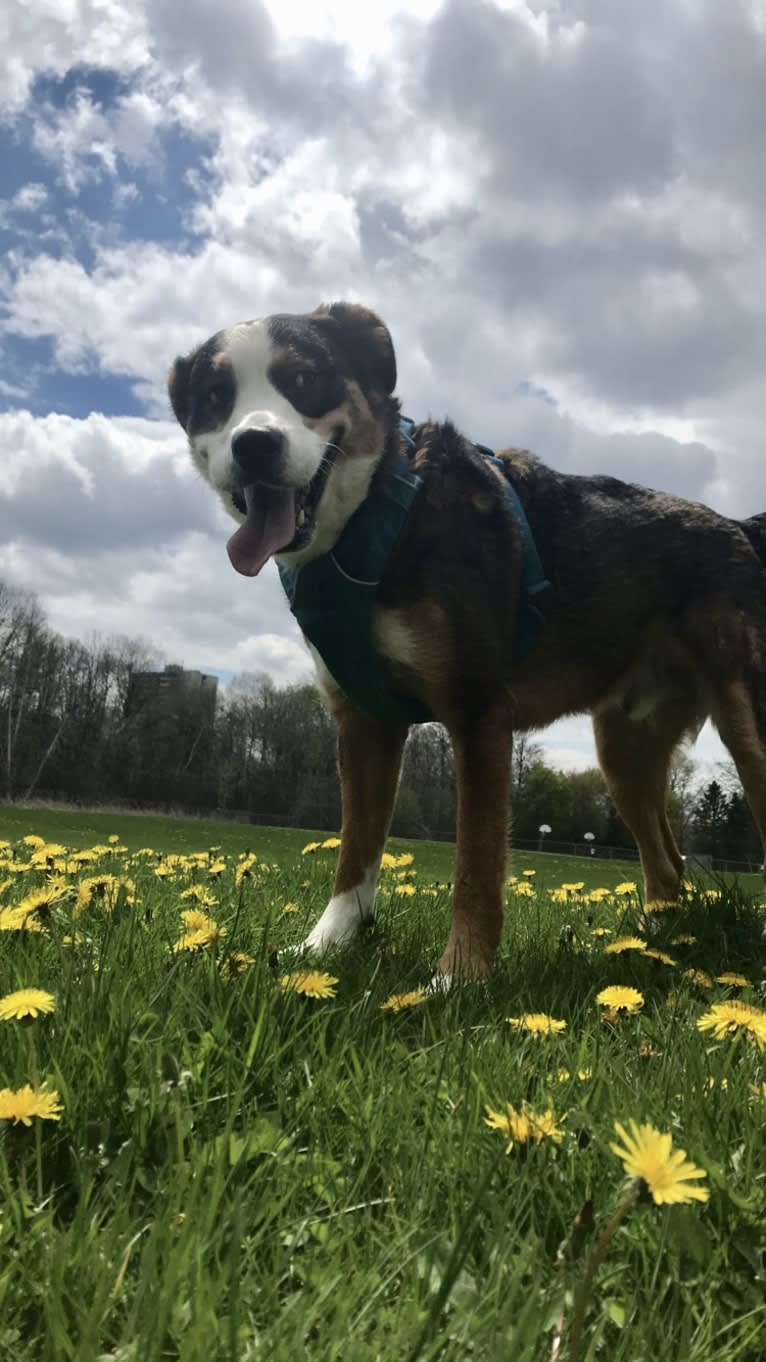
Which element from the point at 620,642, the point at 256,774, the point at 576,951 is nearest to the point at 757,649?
the point at 620,642

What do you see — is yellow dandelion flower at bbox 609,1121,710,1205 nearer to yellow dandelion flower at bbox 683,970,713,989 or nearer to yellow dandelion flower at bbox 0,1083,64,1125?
yellow dandelion flower at bbox 0,1083,64,1125

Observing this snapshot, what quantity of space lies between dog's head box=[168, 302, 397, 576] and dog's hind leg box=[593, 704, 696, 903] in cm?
220

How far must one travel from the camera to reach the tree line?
204ft

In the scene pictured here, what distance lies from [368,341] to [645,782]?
2970 mm

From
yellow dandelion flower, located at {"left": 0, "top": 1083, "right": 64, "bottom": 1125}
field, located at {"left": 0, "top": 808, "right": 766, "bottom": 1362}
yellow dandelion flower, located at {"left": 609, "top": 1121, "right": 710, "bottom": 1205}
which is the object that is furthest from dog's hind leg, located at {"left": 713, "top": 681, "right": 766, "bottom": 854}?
yellow dandelion flower, located at {"left": 0, "top": 1083, "right": 64, "bottom": 1125}

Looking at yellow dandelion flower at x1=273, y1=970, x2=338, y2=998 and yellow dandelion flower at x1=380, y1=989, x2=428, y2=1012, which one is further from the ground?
yellow dandelion flower at x1=273, y1=970, x2=338, y2=998

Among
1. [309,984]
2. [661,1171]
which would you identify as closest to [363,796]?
[309,984]

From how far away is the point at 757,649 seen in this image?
438 centimetres

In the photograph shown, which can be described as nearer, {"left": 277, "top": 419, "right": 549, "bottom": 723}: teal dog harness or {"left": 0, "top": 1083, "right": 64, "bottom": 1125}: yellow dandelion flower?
{"left": 0, "top": 1083, "right": 64, "bottom": 1125}: yellow dandelion flower

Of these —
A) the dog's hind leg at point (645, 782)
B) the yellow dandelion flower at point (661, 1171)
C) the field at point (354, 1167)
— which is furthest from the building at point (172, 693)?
the yellow dandelion flower at point (661, 1171)

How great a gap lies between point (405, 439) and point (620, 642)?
58.4 inches

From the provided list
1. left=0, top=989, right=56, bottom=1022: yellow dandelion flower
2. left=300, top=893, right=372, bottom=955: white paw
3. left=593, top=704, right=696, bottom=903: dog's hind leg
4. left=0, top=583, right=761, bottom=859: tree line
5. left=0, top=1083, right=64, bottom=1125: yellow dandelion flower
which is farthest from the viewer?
left=0, top=583, right=761, bottom=859: tree line

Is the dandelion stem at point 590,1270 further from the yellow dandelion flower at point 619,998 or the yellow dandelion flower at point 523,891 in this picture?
the yellow dandelion flower at point 523,891

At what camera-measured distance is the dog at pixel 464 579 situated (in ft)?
11.4
